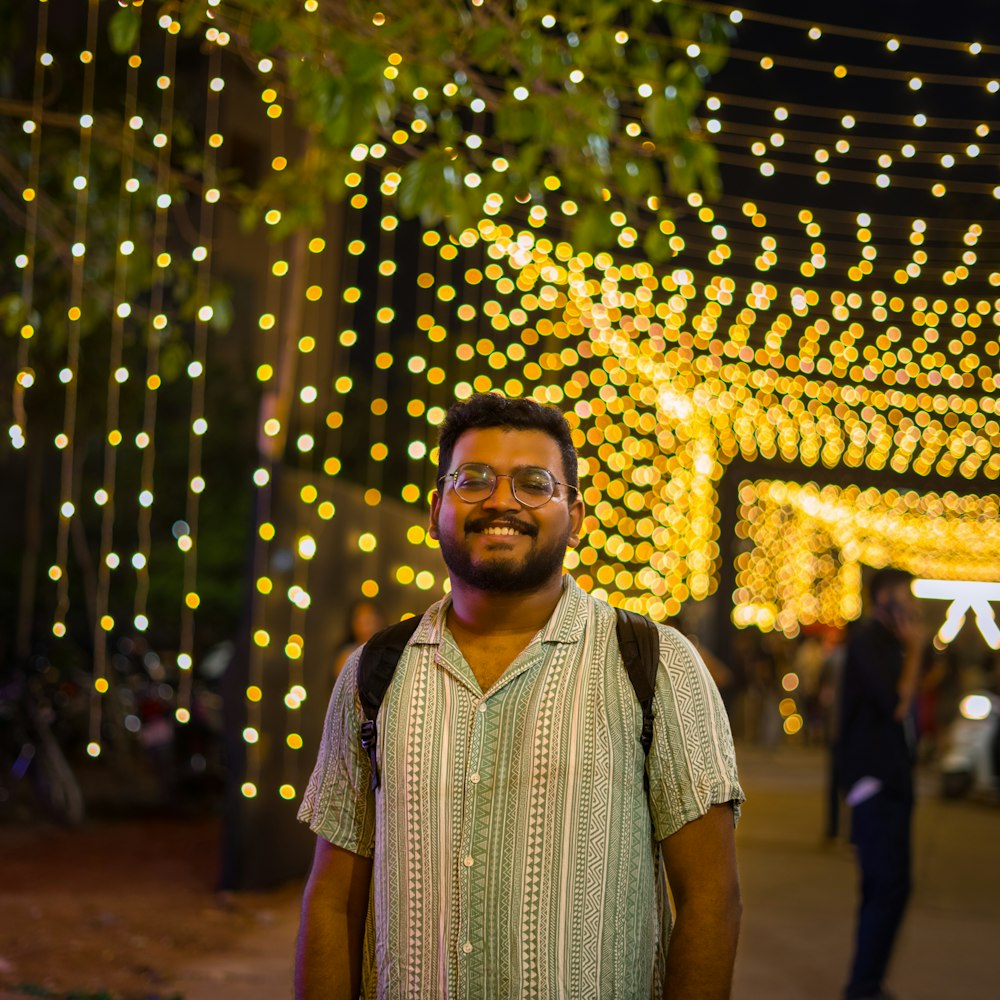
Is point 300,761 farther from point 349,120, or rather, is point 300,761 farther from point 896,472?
point 896,472

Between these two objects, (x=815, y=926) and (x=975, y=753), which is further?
(x=975, y=753)

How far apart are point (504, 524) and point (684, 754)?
1.71 ft

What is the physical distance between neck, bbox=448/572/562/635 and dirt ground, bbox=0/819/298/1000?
3.81 metres

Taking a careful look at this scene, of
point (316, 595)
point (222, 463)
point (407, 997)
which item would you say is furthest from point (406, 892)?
point (222, 463)

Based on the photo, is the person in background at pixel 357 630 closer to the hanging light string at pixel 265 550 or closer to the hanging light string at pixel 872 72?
the hanging light string at pixel 265 550

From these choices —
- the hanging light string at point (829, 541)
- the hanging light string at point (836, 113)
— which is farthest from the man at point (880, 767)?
the hanging light string at point (829, 541)

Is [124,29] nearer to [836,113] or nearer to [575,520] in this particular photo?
[575,520]

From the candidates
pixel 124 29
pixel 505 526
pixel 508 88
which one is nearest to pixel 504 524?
pixel 505 526

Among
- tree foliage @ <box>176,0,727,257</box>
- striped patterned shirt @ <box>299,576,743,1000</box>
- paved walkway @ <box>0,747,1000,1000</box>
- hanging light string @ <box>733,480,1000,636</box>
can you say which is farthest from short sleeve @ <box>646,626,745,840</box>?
hanging light string @ <box>733,480,1000,636</box>

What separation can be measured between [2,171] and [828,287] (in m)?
6.70

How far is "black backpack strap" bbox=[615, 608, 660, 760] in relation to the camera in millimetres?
2633

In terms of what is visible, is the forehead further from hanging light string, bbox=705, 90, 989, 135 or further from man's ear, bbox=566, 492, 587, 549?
hanging light string, bbox=705, 90, 989, 135

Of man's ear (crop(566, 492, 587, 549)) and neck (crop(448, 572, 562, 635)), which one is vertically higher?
man's ear (crop(566, 492, 587, 549))

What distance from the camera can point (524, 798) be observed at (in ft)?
8.47
